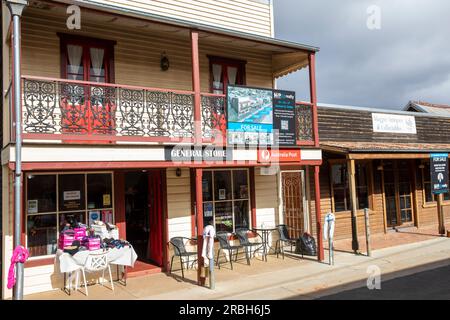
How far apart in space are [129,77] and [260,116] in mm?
3093

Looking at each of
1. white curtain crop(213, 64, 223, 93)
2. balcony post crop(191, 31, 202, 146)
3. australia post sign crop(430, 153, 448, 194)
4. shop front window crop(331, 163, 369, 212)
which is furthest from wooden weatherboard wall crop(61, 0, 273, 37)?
australia post sign crop(430, 153, 448, 194)

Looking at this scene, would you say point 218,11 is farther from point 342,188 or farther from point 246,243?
point 342,188

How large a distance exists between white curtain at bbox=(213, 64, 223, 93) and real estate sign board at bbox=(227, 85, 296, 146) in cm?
186

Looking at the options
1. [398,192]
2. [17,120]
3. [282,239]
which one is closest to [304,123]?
[282,239]

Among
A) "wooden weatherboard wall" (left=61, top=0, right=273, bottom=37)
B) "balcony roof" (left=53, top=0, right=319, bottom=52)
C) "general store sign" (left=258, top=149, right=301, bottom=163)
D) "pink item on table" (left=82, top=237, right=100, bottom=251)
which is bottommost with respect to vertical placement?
"pink item on table" (left=82, top=237, right=100, bottom=251)

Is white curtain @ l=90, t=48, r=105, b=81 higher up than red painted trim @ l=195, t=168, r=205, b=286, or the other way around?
white curtain @ l=90, t=48, r=105, b=81

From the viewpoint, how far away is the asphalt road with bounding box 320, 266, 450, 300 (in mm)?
7079

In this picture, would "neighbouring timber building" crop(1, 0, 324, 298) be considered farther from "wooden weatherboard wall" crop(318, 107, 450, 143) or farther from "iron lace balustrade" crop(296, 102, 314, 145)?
"wooden weatherboard wall" crop(318, 107, 450, 143)

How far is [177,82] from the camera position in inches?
397

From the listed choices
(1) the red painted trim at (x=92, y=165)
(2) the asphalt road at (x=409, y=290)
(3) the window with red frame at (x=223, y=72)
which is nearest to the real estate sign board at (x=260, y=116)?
(1) the red painted trim at (x=92, y=165)

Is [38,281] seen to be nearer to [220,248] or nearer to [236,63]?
[220,248]

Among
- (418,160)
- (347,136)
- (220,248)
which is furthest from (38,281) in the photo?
(418,160)

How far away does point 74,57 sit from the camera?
345 inches

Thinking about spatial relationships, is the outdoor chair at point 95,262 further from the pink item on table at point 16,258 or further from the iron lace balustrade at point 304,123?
the iron lace balustrade at point 304,123
